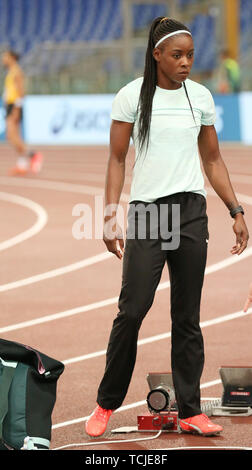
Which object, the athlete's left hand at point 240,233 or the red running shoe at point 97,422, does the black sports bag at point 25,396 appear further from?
the athlete's left hand at point 240,233

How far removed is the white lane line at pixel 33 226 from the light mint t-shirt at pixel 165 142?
6.83 m

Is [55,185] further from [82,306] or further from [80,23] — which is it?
[80,23]

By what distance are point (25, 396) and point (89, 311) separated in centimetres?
359

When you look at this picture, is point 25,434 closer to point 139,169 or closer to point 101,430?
point 101,430

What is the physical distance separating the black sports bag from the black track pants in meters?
0.36

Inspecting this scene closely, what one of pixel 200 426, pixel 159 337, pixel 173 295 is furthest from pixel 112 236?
pixel 159 337

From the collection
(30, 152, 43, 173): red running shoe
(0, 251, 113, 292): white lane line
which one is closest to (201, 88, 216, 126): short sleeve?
(0, 251, 113, 292): white lane line

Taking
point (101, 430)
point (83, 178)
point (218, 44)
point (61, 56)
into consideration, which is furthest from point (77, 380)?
point (61, 56)

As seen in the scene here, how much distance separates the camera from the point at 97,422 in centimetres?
557

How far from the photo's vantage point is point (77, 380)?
6.72 m

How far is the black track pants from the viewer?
211 inches

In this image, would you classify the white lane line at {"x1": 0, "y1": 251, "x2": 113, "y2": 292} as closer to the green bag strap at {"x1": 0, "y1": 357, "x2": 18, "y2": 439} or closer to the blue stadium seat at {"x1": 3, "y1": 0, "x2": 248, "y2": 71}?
the green bag strap at {"x1": 0, "y1": 357, "x2": 18, "y2": 439}

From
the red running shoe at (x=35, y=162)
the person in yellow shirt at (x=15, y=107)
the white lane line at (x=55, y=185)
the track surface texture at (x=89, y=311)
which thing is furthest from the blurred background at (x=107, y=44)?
the track surface texture at (x=89, y=311)

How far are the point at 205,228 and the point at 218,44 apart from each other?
26.0m
